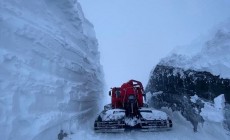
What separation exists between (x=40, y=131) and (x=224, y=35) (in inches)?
236

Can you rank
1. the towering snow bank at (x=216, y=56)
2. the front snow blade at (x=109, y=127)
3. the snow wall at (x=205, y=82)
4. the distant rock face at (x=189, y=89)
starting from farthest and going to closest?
1. the front snow blade at (x=109, y=127)
2. the distant rock face at (x=189, y=89)
3. the towering snow bank at (x=216, y=56)
4. the snow wall at (x=205, y=82)

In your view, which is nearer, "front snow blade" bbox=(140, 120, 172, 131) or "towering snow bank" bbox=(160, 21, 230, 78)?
"towering snow bank" bbox=(160, 21, 230, 78)

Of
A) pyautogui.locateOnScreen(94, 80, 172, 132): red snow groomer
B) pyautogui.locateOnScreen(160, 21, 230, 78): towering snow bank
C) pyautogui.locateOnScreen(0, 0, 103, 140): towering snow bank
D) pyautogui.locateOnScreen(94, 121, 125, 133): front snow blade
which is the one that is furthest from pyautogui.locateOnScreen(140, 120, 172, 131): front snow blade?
pyautogui.locateOnScreen(0, 0, 103, 140): towering snow bank

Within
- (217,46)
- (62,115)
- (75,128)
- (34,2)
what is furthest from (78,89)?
(217,46)

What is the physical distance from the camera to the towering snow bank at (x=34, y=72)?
4785mm

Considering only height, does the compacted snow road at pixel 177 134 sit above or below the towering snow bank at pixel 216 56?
below

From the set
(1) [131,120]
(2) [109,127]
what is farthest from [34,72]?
(1) [131,120]

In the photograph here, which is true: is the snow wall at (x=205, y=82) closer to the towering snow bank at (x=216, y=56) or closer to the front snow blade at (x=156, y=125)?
the towering snow bank at (x=216, y=56)

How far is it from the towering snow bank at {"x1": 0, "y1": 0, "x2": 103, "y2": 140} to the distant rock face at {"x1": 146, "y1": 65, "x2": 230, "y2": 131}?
13.3ft

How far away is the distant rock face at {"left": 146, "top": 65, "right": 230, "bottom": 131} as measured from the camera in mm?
6820

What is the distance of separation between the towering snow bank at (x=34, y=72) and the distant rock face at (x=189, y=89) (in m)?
4.05

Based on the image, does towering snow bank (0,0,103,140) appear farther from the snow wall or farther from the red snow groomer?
the snow wall

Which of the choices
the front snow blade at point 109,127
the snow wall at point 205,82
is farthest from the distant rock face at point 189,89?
the front snow blade at point 109,127

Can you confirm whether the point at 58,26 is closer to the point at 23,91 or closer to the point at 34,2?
the point at 34,2
